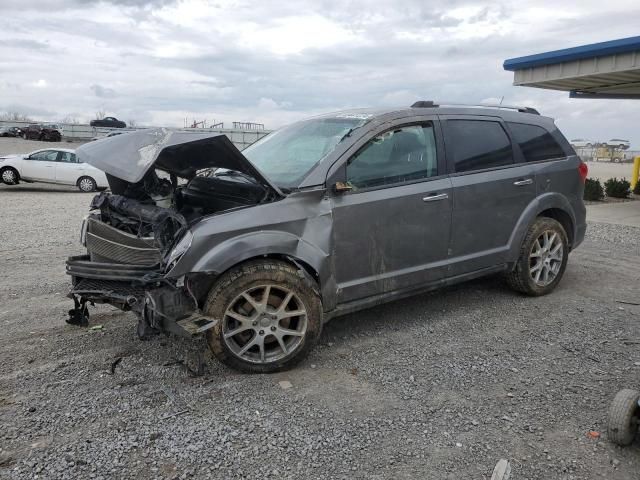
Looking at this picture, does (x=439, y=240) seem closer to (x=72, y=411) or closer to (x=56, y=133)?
(x=72, y=411)

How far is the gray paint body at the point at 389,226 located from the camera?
3748 mm

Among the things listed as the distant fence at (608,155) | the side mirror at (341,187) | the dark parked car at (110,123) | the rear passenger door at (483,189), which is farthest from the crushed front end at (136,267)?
the distant fence at (608,155)

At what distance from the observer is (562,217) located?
18.8ft

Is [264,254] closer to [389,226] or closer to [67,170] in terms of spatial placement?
[389,226]

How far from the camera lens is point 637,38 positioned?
1105 centimetres

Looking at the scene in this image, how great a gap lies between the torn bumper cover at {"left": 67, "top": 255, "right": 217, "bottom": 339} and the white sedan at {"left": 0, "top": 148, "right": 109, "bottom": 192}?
15370 mm

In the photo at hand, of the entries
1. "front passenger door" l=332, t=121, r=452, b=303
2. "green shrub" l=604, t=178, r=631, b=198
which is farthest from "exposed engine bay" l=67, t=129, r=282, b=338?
"green shrub" l=604, t=178, r=631, b=198

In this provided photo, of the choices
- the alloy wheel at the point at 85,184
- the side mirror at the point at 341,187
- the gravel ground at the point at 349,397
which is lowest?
the gravel ground at the point at 349,397

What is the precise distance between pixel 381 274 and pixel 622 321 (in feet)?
7.99

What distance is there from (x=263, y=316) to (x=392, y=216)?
133cm

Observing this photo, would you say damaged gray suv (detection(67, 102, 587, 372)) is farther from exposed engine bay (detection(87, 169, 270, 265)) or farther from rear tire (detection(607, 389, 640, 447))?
rear tire (detection(607, 389, 640, 447))

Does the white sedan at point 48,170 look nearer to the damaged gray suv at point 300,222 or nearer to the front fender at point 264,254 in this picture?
the damaged gray suv at point 300,222

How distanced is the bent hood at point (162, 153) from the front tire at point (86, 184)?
15235mm

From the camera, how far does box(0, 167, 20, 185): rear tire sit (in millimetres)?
17703
